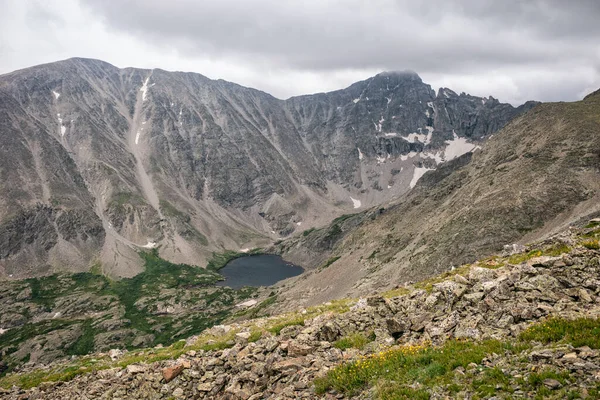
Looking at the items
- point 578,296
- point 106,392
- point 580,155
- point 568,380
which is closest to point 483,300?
point 578,296

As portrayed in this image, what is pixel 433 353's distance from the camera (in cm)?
1344

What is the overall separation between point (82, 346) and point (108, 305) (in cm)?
4511

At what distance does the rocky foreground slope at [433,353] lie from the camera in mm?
10742

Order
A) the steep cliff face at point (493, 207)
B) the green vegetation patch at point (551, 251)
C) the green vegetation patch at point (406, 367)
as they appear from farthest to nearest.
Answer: the steep cliff face at point (493, 207)
the green vegetation patch at point (551, 251)
the green vegetation patch at point (406, 367)

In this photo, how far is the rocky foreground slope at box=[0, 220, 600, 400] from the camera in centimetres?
1074

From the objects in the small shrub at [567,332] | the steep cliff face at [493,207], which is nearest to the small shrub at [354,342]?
the small shrub at [567,332]

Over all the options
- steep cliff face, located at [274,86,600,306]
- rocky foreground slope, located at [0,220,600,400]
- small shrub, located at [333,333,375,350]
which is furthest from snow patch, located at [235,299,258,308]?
small shrub, located at [333,333,375,350]

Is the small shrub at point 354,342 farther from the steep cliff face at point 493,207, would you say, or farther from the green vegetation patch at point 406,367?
the steep cliff face at point 493,207

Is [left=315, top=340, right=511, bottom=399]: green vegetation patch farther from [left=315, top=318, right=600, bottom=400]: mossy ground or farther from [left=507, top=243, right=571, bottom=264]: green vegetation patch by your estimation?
[left=507, top=243, right=571, bottom=264]: green vegetation patch

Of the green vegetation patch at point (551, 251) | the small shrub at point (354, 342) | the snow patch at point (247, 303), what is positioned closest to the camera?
the small shrub at point (354, 342)

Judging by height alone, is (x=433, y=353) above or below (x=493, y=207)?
above

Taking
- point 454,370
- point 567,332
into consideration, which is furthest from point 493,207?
point 454,370

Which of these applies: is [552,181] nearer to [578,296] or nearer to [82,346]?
[578,296]

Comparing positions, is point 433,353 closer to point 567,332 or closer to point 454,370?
point 454,370
